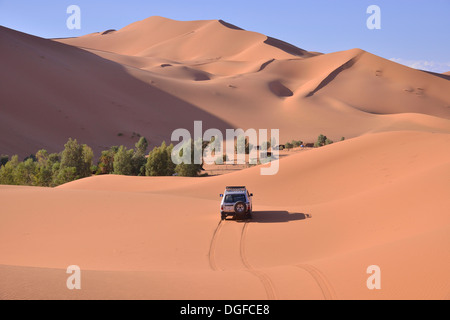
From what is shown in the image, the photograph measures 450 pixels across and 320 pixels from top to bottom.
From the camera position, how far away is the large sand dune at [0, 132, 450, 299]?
648 cm

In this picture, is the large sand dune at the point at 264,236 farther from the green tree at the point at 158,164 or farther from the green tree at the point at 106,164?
the green tree at the point at 106,164

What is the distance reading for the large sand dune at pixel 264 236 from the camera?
6484 mm

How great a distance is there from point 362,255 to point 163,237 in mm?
5986

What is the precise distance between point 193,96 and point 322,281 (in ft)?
242

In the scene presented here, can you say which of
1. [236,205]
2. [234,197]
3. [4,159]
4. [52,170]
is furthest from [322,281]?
[4,159]

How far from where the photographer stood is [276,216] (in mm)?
15086

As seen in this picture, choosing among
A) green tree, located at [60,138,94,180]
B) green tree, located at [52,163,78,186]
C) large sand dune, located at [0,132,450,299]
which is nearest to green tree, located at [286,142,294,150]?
green tree, located at [60,138,94,180]

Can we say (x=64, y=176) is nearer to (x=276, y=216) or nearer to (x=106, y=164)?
(x=106, y=164)

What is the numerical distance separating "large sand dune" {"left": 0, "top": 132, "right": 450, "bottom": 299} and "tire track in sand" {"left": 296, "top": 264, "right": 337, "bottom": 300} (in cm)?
3

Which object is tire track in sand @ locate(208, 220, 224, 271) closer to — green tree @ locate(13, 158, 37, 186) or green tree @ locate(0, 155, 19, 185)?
green tree @ locate(13, 158, 37, 186)

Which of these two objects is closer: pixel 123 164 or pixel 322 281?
pixel 322 281

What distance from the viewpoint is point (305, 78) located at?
104 m
